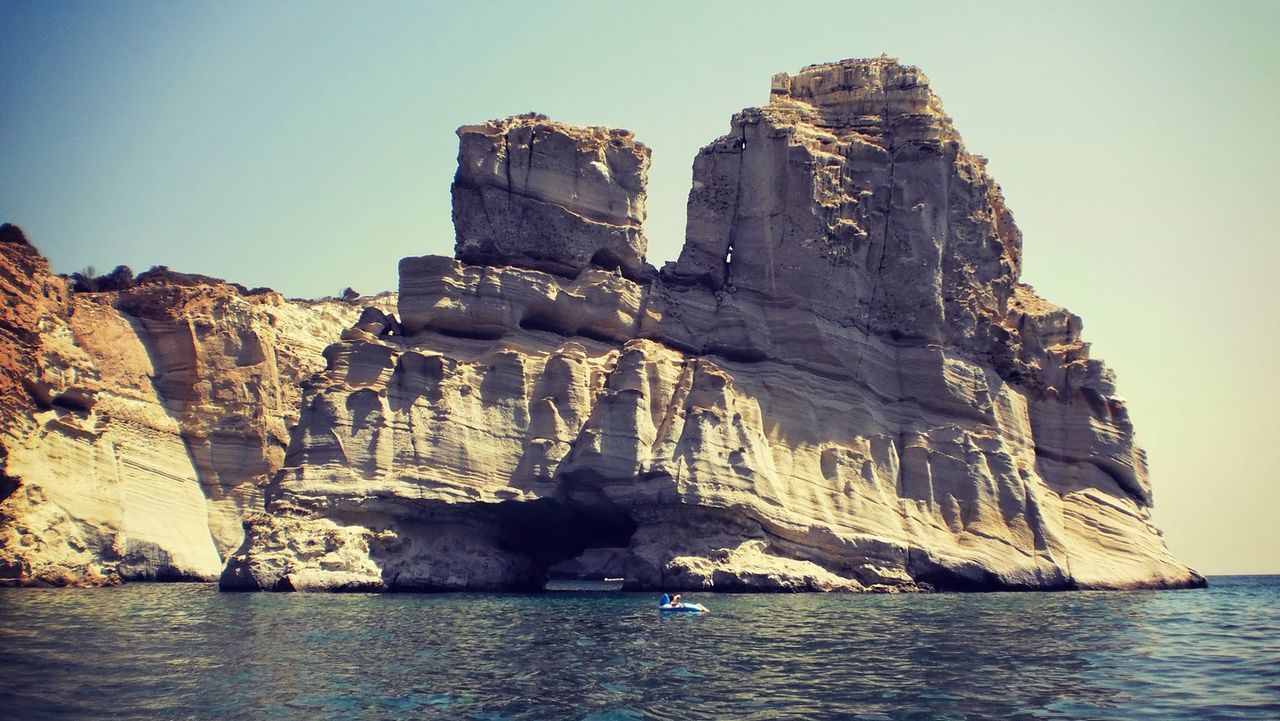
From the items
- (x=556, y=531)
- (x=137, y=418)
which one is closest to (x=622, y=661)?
(x=556, y=531)

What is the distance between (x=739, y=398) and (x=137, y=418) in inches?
1117

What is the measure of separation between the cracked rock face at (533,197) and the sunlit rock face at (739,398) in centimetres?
12

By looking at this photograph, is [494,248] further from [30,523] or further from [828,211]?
[30,523]

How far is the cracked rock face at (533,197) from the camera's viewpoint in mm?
48906

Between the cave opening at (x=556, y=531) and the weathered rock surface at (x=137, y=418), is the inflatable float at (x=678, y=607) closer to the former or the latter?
the cave opening at (x=556, y=531)

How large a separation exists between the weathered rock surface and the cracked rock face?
1696cm

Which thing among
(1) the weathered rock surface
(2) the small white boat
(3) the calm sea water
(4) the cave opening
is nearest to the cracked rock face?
(4) the cave opening

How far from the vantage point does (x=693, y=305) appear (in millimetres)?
50188

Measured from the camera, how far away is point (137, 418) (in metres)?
55.8

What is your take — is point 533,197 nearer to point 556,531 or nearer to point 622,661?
point 556,531

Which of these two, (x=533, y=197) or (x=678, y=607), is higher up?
(x=533, y=197)

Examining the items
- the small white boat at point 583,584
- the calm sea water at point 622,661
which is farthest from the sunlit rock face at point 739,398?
the calm sea water at point 622,661

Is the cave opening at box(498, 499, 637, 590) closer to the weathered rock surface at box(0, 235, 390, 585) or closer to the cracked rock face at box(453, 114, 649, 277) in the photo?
the cracked rock face at box(453, 114, 649, 277)

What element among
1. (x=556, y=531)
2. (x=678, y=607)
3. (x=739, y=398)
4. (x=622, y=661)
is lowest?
(x=622, y=661)
